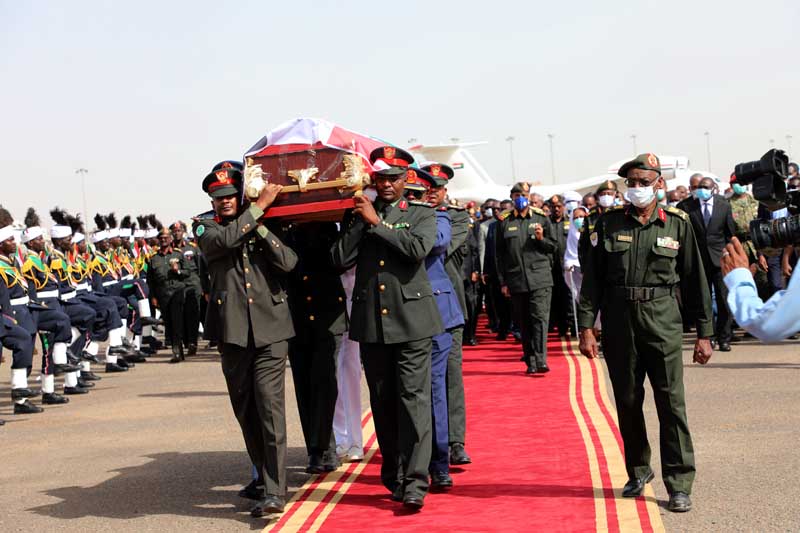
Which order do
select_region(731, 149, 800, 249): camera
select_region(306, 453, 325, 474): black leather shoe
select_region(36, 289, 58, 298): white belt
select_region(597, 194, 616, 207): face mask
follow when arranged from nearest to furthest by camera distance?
select_region(731, 149, 800, 249): camera → select_region(306, 453, 325, 474): black leather shoe → select_region(36, 289, 58, 298): white belt → select_region(597, 194, 616, 207): face mask

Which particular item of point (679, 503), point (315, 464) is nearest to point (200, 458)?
point (315, 464)

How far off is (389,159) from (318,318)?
4.54ft

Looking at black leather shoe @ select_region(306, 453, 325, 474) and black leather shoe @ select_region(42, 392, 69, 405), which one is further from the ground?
black leather shoe @ select_region(42, 392, 69, 405)

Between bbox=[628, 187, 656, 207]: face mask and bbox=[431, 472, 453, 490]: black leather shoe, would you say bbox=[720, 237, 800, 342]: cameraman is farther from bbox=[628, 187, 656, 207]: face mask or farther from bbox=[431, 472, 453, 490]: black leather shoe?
bbox=[431, 472, 453, 490]: black leather shoe

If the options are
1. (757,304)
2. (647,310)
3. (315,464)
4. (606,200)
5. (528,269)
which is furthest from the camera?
(606,200)

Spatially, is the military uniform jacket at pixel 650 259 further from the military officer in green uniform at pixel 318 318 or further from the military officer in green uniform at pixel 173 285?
the military officer in green uniform at pixel 173 285

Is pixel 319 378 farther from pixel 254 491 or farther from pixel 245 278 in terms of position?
pixel 245 278

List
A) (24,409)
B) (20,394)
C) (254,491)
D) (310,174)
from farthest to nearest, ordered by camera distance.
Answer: (20,394)
(24,409)
(254,491)
(310,174)

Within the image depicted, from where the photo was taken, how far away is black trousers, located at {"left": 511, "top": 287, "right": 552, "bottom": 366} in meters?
13.8

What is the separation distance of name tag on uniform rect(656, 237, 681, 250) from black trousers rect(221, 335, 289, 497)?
253 centimetres

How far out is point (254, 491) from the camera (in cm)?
789

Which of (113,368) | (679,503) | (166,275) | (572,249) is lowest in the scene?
(679,503)

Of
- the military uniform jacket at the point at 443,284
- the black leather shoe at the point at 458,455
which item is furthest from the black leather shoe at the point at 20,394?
the military uniform jacket at the point at 443,284

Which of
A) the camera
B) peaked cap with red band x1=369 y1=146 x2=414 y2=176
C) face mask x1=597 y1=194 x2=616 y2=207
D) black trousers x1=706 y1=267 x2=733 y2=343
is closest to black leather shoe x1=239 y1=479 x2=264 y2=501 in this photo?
peaked cap with red band x1=369 y1=146 x2=414 y2=176
